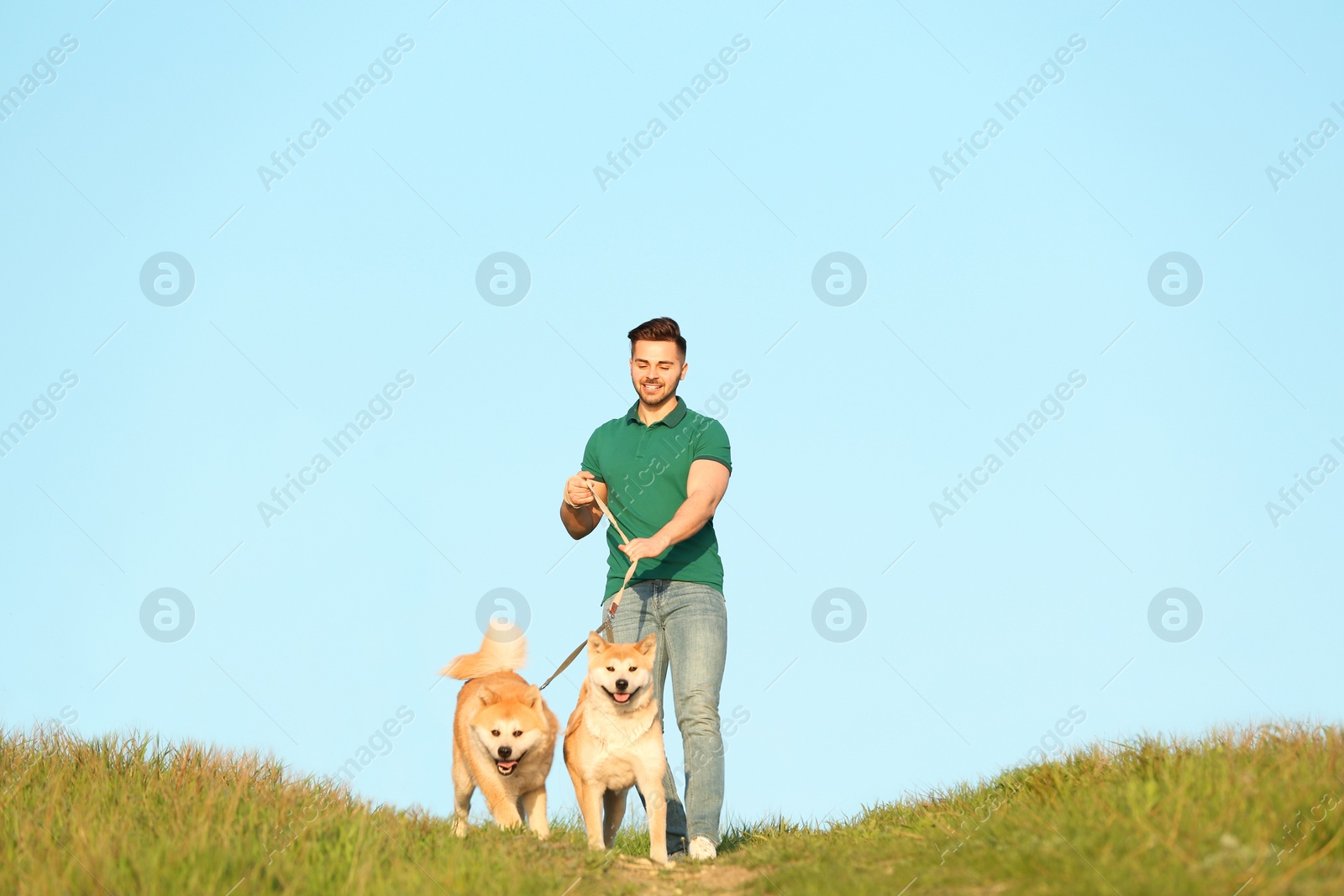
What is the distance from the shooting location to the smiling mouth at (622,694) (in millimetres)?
6176

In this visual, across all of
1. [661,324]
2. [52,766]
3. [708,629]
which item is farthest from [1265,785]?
[52,766]

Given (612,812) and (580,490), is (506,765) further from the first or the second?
(580,490)

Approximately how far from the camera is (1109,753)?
19.2ft

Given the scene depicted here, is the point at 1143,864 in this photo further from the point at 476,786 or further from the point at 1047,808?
the point at 476,786

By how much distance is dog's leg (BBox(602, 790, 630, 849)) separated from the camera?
6.73 metres

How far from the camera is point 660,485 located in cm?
664

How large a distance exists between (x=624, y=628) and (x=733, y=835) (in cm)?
163

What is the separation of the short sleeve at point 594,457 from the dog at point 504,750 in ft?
4.60

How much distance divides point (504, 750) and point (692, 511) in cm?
182

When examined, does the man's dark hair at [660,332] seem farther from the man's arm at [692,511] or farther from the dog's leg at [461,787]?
the dog's leg at [461,787]

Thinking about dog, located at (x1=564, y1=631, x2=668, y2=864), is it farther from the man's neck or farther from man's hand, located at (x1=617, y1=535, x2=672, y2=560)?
the man's neck

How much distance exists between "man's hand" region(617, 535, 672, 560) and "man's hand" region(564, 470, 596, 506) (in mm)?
613

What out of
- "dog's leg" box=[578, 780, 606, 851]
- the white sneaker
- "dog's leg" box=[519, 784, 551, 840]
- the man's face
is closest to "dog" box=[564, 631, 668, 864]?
"dog's leg" box=[578, 780, 606, 851]

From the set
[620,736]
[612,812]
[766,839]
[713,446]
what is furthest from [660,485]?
[766,839]
